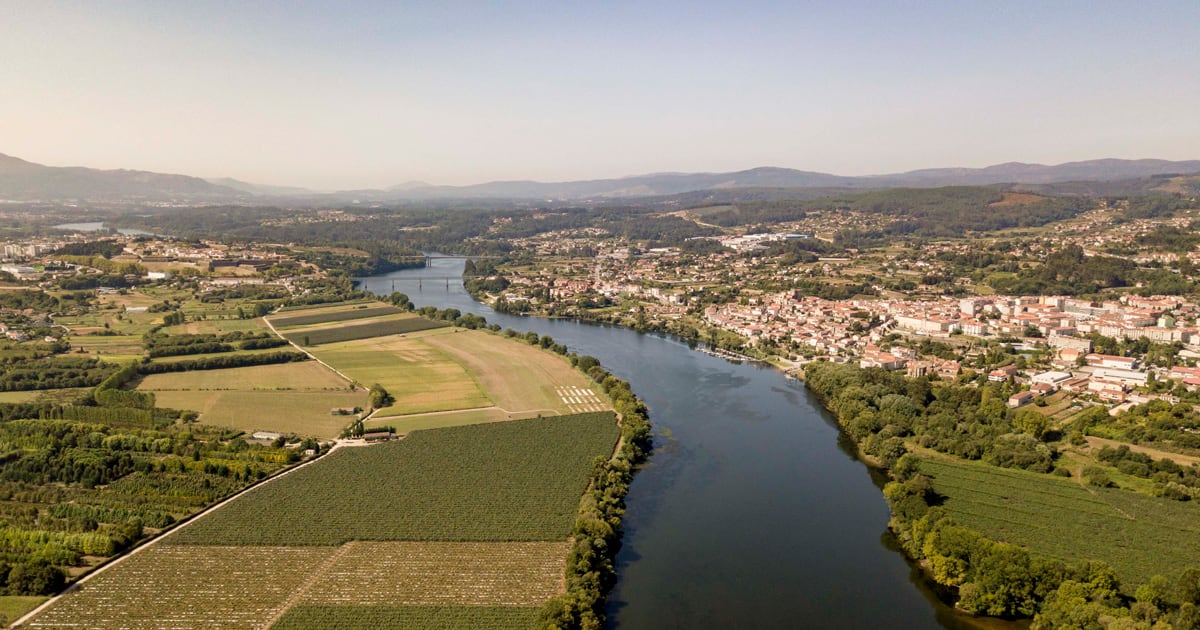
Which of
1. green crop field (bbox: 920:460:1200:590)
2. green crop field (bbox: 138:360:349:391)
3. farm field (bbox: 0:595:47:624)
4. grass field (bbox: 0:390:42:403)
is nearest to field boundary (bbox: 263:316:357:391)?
green crop field (bbox: 138:360:349:391)

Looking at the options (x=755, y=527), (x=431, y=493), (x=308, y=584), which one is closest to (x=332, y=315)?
(x=431, y=493)

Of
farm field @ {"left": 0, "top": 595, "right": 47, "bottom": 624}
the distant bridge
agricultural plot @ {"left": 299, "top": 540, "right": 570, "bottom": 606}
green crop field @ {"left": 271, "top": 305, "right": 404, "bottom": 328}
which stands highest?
the distant bridge

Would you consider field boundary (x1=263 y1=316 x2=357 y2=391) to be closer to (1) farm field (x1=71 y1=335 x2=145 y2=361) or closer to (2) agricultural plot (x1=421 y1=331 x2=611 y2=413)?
(2) agricultural plot (x1=421 y1=331 x2=611 y2=413)

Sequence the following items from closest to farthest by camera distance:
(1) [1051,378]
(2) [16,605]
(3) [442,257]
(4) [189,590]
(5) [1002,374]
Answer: (2) [16,605], (4) [189,590], (1) [1051,378], (5) [1002,374], (3) [442,257]

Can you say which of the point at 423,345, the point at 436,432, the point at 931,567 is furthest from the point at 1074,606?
the point at 423,345

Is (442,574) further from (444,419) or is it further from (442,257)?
(442,257)

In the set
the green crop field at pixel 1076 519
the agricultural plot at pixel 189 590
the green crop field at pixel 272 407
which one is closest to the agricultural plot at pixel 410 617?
the agricultural plot at pixel 189 590
